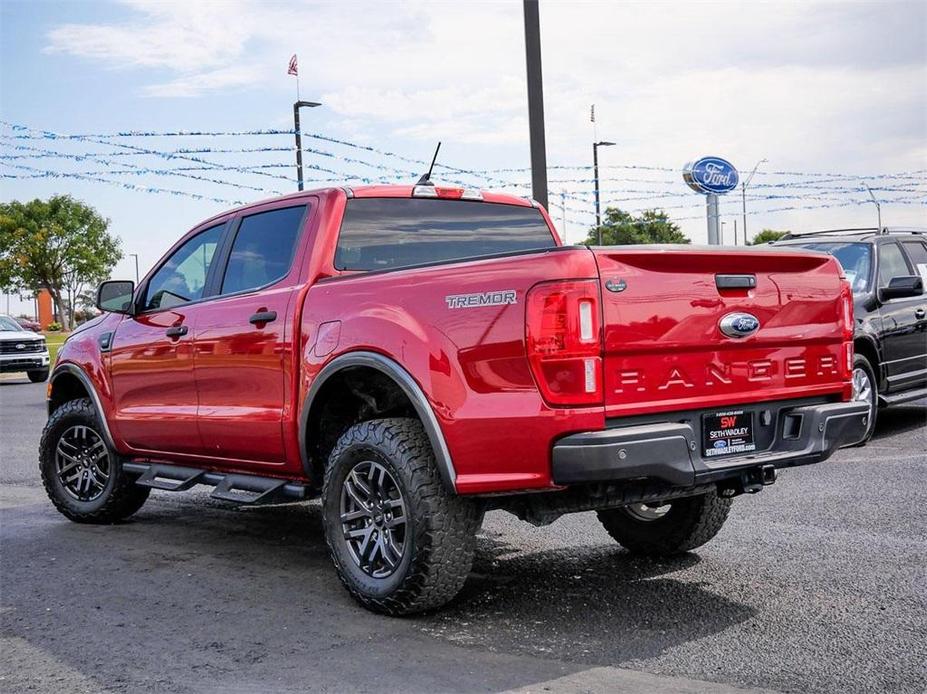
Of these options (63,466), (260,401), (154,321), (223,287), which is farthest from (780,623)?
(63,466)

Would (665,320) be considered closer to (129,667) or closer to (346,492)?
(346,492)

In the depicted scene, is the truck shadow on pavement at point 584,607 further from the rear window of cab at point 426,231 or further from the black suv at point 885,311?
the black suv at point 885,311

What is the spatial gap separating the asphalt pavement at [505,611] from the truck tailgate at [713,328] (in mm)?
945

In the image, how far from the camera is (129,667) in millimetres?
4289

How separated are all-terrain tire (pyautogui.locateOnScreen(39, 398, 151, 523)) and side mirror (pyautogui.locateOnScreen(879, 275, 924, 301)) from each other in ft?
21.7

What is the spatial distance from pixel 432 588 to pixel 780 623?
57.5 inches

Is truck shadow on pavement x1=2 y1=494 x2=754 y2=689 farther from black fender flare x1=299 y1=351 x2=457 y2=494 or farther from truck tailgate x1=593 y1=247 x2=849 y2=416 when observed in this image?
truck tailgate x1=593 y1=247 x2=849 y2=416

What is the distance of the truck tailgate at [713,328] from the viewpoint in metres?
4.37

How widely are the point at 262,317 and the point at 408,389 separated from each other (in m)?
1.32

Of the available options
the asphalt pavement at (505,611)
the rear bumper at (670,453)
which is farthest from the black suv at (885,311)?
the rear bumper at (670,453)

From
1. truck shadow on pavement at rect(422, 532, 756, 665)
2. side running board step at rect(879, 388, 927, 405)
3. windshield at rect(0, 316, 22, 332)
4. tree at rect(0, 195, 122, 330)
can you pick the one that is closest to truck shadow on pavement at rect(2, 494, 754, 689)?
truck shadow on pavement at rect(422, 532, 756, 665)

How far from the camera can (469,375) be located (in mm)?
4492

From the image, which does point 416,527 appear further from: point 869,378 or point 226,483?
point 869,378

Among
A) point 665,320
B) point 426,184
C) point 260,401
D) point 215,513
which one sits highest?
point 426,184
